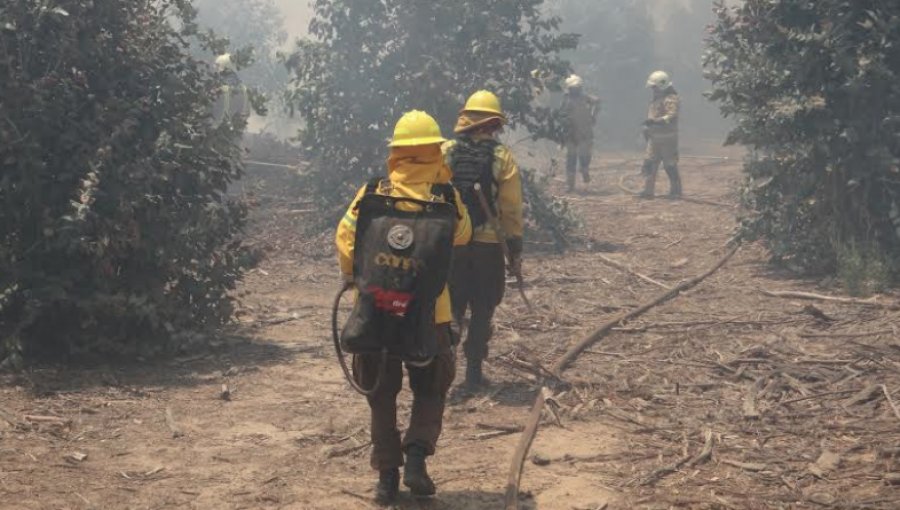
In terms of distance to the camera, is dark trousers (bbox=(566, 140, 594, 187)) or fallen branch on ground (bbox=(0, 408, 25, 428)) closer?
fallen branch on ground (bbox=(0, 408, 25, 428))

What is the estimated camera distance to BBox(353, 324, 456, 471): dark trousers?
540cm

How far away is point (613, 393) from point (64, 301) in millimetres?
4259

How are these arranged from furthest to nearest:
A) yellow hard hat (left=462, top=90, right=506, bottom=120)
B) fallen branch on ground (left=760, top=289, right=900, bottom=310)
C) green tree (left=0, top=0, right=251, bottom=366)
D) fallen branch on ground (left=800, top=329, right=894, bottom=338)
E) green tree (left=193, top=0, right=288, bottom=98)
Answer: green tree (left=193, top=0, right=288, bottom=98), fallen branch on ground (left=760, top=289, right=900, bottom=310), fallen branch on ground (left=800, top=329, right=894, bottom=338), green tree (left=0, top=0, right=251, bottom=366), yellow hard hat (left=462, top=90, right=506, bottom=120)

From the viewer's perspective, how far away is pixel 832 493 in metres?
5.54

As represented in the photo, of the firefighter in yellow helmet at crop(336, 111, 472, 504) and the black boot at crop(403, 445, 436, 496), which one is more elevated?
the firefighter in yellow helmet at crop(336, 111, 472, 504)

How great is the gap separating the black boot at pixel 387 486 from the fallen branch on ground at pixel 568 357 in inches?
23.2

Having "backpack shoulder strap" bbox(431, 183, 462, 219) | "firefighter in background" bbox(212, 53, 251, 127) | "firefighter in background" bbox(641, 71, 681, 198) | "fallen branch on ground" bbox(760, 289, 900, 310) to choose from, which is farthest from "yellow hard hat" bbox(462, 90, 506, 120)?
"firefighter in background" bbox(641, 71, 681, 198)

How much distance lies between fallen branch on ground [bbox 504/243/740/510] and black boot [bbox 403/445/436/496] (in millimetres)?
423

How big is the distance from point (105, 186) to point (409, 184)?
13.2 ft

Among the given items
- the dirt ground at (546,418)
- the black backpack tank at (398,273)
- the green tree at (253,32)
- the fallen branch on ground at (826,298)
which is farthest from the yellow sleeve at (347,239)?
the green tree at (253,32)

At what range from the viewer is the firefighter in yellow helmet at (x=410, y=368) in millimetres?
5363

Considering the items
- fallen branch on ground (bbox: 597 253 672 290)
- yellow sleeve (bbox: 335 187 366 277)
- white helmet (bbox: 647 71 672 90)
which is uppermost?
white helmet (bbox: 647 71 672 90)

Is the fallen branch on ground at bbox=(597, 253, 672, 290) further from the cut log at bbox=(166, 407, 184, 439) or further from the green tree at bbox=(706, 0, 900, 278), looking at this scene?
the cut log at bbox=(166, 407, 184, 439)

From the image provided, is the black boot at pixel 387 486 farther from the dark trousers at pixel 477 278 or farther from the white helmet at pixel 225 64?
the white helmet at pixel 225 64
